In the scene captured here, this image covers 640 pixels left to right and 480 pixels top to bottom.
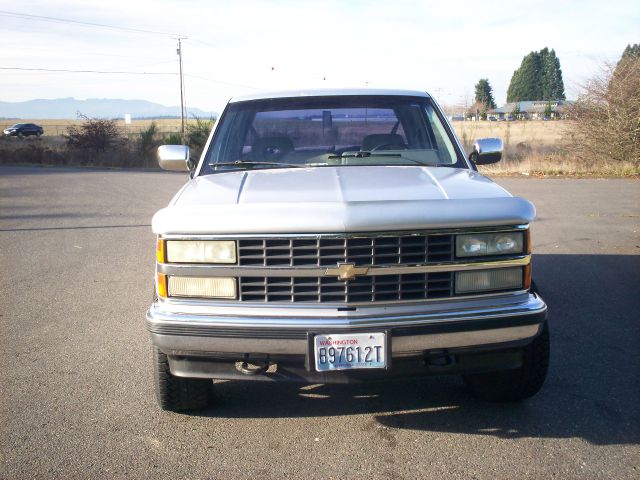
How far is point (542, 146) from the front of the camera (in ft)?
87.8

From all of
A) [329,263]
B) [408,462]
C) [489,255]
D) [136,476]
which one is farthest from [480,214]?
[136,476]

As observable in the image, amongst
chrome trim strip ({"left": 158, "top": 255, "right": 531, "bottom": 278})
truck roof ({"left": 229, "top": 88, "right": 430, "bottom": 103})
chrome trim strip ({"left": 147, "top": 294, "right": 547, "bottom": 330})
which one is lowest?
chrome trim strip ({"left": 147, "top": 294, "right": 547, "bottom": 330})

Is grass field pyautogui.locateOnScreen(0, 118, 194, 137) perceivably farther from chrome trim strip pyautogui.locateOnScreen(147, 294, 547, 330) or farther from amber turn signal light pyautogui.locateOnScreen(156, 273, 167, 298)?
chrome trim strip pyautogui.locateOnScreen(147, 294, 547, 330)

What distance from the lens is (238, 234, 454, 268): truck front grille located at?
9.98 ft

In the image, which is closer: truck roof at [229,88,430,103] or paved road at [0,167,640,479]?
paved road at [0,167,640,479]

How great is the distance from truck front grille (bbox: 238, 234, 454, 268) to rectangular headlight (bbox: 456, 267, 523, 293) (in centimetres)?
18

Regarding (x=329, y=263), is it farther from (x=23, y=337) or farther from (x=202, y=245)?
(x=23, y=337)

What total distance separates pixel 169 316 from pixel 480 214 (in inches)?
61.6

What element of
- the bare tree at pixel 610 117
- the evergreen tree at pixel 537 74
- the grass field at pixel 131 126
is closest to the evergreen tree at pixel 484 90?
the evergreen tree at pixel 537 74

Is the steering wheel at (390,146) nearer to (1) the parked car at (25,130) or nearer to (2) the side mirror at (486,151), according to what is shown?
(2) the side mirror at (486,151)

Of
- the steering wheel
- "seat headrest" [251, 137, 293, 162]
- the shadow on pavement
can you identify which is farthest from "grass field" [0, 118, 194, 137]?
the shadow on pavement

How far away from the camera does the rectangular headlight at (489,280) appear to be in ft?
10.3

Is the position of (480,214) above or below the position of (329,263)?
above

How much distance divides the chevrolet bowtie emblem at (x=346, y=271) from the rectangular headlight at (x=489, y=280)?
493 millimetres
